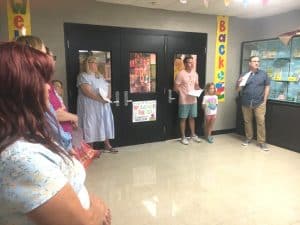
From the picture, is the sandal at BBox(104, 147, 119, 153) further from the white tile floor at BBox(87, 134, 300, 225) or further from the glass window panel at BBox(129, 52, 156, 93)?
the glass window panel at BBox(129, 52, 156, 93)

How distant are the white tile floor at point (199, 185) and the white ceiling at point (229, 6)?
2410mm

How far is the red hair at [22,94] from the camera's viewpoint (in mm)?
680

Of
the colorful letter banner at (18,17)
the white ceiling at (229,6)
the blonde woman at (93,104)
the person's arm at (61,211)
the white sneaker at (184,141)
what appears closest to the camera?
the person's arm at (61,211)

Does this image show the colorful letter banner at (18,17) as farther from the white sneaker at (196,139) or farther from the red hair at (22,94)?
the white sneaker at (196,139)

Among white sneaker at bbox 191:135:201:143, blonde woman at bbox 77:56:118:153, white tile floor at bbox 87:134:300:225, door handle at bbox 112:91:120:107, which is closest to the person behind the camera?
white tile floor at bbox 87:134:300:225

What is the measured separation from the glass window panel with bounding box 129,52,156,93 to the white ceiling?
0.83 m

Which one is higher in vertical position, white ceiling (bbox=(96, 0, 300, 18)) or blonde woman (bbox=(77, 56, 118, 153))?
white ceiling (bbox=(96, 0, 300, 18))

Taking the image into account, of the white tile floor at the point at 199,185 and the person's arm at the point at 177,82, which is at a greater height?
the person's arm at the point at 177,82

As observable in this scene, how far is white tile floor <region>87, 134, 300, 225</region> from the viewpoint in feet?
8.00

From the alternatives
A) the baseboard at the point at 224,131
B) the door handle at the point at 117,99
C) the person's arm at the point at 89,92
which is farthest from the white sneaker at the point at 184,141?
the person's arm at the point at 89,92

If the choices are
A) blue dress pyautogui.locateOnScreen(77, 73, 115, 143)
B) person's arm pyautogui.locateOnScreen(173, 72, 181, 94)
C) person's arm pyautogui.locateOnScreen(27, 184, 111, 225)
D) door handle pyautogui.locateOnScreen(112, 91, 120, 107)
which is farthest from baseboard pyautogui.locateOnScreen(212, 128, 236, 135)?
person's arm pyautogui.locateOnScreen(27, 184, 111, 225)

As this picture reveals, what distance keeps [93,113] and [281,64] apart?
352 centimetres

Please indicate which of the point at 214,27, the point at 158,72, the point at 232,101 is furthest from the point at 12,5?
the point at 232,101

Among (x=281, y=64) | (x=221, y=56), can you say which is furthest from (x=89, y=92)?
(x=281, y=64)
